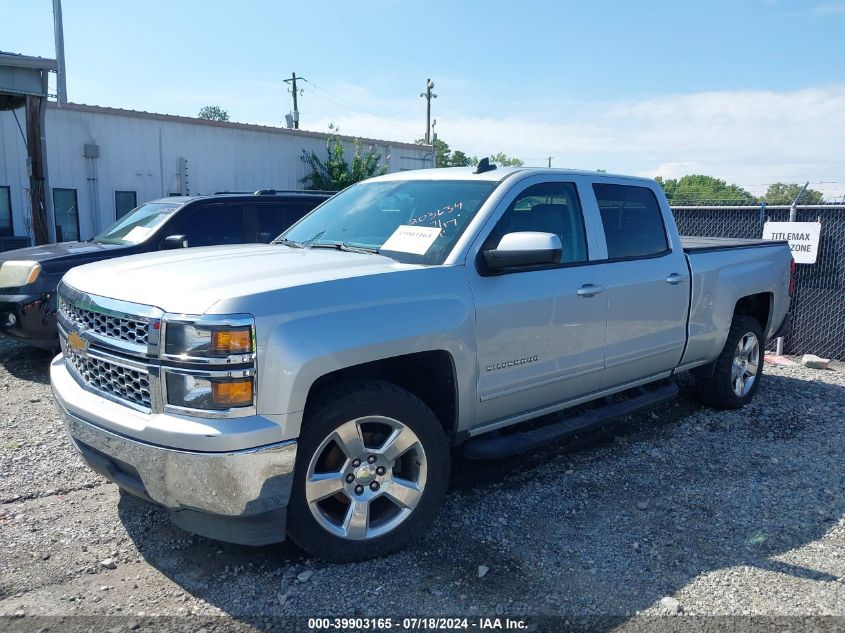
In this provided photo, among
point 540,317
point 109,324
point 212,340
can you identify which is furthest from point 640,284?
point 109,324

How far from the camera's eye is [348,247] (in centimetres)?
406

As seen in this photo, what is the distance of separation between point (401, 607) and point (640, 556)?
130 cm

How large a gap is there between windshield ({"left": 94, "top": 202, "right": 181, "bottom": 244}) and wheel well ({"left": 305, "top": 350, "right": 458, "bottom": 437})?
4.64m

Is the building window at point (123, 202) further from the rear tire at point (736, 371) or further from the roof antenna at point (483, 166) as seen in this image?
the rear tire at point (736, 371)

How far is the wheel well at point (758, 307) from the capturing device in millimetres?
6116

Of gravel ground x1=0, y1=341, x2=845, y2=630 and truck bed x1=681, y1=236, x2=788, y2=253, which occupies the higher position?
truck bed x1=681, y1=236, x2=788, y2=253

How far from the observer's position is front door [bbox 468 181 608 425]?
373 cm

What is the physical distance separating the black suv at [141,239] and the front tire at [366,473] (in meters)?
4.20

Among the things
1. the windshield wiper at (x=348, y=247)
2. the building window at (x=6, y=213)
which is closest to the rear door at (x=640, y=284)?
the windshield wiper at (x=348, y=247)

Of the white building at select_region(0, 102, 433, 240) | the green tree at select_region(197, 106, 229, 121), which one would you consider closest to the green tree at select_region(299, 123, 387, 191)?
the white building at select_region(0, 102, 433, 240)

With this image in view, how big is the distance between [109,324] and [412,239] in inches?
61.7

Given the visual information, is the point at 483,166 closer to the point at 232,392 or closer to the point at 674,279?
the point at 674,279

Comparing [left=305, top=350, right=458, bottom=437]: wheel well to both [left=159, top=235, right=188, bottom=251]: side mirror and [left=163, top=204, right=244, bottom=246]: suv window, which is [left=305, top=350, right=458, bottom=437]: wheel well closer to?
[left=159, top=235, right=188, bottom=251]: side mirror

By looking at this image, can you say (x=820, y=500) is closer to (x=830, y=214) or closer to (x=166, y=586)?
(x=166, y=586)
